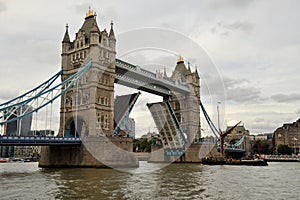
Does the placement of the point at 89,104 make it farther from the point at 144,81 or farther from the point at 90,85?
the point at 144,81

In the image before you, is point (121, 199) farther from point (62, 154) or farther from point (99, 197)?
point (62, 154)

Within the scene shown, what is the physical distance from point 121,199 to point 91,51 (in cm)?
2768

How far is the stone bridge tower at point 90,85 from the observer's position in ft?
126

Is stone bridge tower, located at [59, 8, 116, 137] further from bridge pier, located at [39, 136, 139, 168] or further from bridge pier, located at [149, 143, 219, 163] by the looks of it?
bridge pier, located at [149, 143, 219, 163]

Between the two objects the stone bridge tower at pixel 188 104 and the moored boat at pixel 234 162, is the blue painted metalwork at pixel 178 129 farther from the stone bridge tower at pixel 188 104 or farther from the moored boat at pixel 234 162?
the moored boat at pixel 234 162

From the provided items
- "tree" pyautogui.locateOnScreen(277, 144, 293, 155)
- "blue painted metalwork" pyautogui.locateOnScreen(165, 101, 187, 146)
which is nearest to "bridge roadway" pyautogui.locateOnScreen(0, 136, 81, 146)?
"blue painted metalwork" pyautogui.locateOnScreen(165, 101, 187, 146)

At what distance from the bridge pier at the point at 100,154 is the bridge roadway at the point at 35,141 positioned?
4.95 feet

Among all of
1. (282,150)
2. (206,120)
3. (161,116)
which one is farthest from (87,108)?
(282,150)

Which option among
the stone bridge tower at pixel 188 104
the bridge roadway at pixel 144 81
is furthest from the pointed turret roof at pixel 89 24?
the stone bridge tower at pixel 188 104

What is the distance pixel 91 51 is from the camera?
38875 millimetres

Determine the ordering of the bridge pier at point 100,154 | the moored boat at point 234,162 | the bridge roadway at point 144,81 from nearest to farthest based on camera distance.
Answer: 1. the bridge pier at point 100,154
2. the moored boat at point 234,162
3. the bridge roadway at point 144,81

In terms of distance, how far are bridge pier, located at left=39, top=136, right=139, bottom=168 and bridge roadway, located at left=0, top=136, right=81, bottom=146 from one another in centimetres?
151

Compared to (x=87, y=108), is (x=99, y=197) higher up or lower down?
lower down

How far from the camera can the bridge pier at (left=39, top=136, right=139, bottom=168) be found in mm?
33062
